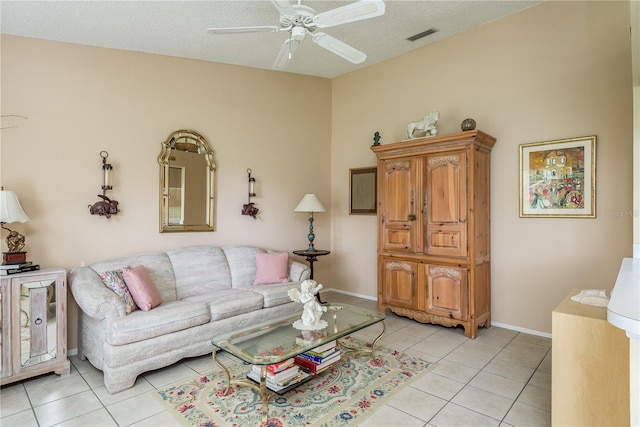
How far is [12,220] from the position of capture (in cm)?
268

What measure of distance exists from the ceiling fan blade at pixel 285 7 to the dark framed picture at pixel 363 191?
2875 millimetres

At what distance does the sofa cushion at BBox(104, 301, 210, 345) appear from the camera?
259 cm

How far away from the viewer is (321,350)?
2686mm

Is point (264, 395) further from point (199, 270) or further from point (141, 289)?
point (199, 270)

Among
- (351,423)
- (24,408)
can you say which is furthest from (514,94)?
(24,408)

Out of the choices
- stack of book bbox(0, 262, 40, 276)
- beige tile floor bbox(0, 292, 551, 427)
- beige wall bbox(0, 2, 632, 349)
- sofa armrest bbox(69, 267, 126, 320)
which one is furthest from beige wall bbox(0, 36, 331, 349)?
beige tile floor bbox(0, 292, 551, 427)

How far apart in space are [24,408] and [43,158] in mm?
2001

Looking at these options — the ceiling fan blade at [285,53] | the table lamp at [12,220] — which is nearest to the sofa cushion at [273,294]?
the table lamp at [12,220]

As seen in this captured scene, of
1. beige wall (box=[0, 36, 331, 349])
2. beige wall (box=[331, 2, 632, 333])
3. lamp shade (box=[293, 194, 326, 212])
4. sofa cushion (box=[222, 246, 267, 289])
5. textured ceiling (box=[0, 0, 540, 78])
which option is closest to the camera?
textured ceiling (box=[0, 0, 540, 78])

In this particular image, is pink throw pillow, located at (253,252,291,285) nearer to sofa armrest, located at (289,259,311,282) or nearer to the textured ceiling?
sofa armrest, located at (289,259,311,282)

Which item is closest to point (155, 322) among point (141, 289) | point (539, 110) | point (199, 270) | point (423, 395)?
point (141, 289)

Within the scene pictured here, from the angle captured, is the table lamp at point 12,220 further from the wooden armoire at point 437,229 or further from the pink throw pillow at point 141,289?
the wooden armoire at point 437,229

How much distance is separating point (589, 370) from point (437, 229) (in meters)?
2.09

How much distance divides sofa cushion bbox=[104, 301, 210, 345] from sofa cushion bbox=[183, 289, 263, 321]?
0.10 metres
